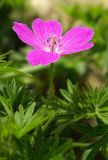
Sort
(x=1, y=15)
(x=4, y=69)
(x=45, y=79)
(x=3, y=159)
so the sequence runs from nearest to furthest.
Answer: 1. (x=3, y=159)
2. (x=4, y=69)
3. (x=45, y=79)
4. (x=1, y=15)

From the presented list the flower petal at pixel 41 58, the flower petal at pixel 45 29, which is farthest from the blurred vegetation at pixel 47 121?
the flower petal at pixel 45 29

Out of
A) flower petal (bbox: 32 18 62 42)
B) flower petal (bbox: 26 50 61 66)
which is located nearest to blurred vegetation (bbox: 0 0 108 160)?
flower petal (bbox: 26 50 61 66)

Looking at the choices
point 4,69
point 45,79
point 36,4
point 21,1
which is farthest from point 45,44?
point 36,4

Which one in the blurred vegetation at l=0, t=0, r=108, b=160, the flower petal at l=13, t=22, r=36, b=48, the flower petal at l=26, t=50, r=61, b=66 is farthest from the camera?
the flower petal at l=13, t=22, r=36, b=48

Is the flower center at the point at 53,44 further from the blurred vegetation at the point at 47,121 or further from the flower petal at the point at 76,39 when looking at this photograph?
the blurred vegetation at the point at 47,121

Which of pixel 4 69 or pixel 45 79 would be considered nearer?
pixel 4 69

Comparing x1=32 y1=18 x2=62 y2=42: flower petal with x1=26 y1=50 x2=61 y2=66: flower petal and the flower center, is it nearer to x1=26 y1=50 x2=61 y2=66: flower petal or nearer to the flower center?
the flower center

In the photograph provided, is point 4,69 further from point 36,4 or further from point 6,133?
point 36,4
